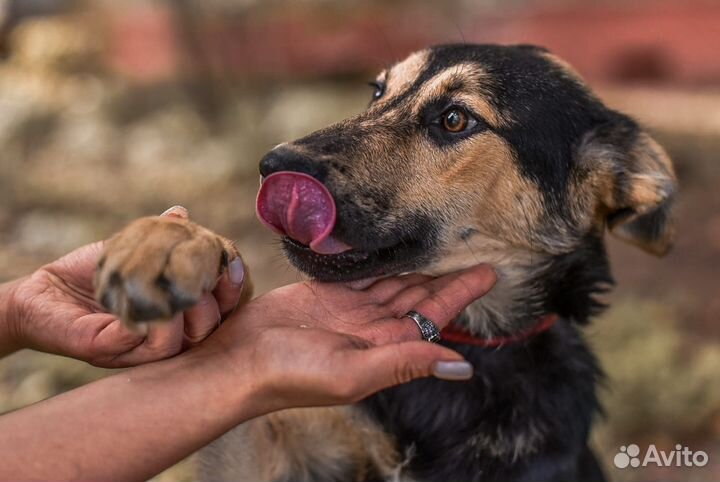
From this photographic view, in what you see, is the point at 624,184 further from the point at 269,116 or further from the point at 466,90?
the point at 269,116

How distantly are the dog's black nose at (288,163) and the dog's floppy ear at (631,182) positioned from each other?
3.88ft

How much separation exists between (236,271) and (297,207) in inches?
14.1

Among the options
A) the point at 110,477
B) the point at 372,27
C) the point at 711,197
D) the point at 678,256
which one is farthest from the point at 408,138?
the point at 372,27

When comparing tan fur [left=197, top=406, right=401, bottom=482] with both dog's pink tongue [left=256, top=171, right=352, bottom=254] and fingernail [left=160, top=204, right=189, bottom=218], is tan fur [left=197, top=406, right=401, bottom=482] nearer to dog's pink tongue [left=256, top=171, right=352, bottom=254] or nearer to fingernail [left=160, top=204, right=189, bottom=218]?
dog's pink tongue [left=256, top=171, right=352, bottom=254]

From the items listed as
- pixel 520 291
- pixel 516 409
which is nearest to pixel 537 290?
pixel 520 291

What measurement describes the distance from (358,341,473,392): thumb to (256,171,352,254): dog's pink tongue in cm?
62

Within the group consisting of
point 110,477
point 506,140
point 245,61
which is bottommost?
point 245,61

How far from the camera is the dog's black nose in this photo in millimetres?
2609

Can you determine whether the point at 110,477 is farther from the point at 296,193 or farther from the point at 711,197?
the point at 711,197

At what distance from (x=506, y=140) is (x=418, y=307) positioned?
805 mm

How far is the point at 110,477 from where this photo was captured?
7.20 feet

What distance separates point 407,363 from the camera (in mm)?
2176
